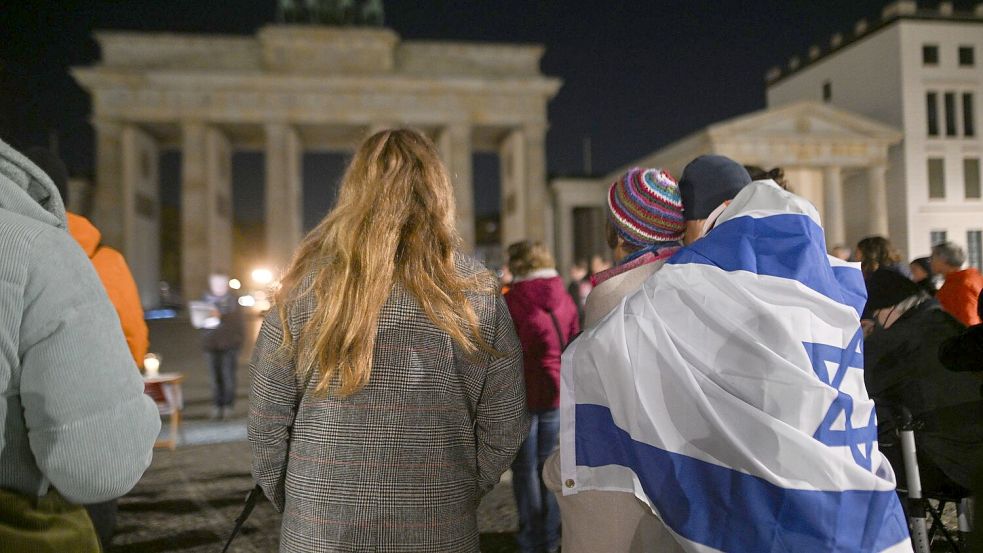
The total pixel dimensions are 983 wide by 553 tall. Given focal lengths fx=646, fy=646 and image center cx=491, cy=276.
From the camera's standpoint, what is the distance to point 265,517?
4.90 meters

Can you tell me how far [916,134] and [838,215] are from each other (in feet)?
25.5

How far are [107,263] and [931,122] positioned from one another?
140 feet

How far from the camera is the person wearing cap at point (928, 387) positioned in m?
3.12

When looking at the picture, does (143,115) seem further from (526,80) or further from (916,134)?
(916,134)

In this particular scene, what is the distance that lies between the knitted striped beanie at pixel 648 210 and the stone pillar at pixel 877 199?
3691 centimetres

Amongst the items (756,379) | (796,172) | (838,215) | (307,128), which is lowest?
(756,379)

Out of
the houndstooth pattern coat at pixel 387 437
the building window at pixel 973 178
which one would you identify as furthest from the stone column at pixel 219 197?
the building window at pixel 973 178

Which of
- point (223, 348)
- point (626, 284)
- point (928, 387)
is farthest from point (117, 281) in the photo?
point (223, 348)

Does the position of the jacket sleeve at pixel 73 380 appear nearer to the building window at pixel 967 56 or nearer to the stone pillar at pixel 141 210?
the stone pillar at pixel 141 210

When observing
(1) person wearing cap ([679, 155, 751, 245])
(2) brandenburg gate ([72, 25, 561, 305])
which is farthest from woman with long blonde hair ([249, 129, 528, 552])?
(2) brandenburg gate ([72, 25, 561, 305])

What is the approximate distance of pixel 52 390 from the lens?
1.26 meters

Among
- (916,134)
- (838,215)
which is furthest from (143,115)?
(916,134)

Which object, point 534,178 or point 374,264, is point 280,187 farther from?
point 374,264

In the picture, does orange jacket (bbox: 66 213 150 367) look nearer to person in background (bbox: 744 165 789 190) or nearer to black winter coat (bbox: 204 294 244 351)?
person in background (bbox: 744 165 789 190)
